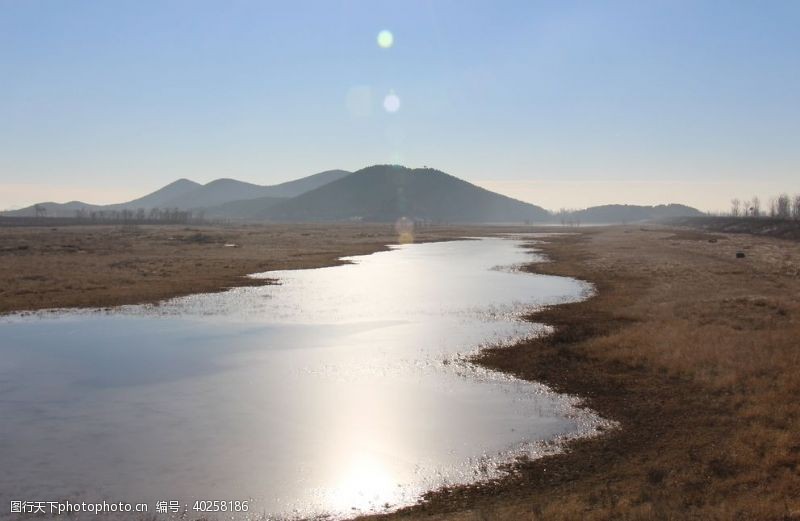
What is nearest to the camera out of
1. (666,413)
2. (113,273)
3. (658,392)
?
(666,413)

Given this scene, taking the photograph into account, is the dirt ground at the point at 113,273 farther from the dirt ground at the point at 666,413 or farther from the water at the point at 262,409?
the dirt ground at the point at 666,413

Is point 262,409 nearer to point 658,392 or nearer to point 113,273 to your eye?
point 658,392

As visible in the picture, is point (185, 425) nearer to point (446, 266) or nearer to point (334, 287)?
point (334, 287)

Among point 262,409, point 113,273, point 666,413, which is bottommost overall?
point 666,413

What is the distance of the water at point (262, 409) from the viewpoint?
14.1m

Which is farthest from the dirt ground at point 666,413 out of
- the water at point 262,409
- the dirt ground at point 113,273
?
the dirt ground at point 113,273

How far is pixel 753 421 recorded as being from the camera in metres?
16.9

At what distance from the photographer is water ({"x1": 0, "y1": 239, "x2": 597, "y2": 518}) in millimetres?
14109

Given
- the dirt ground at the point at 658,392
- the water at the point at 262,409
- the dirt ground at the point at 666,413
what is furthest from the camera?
the water at the point at 262,409

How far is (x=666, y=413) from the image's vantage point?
18.7 m

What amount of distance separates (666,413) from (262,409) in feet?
46.3

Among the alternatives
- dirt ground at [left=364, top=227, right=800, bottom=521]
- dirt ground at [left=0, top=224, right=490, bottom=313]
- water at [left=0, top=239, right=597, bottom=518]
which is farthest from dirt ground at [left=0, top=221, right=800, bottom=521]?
water at [left=0, top=239, right=597, bottom=518]

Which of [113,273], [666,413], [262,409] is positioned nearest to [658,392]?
[666,413]

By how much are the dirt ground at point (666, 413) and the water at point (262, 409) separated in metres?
1.40
